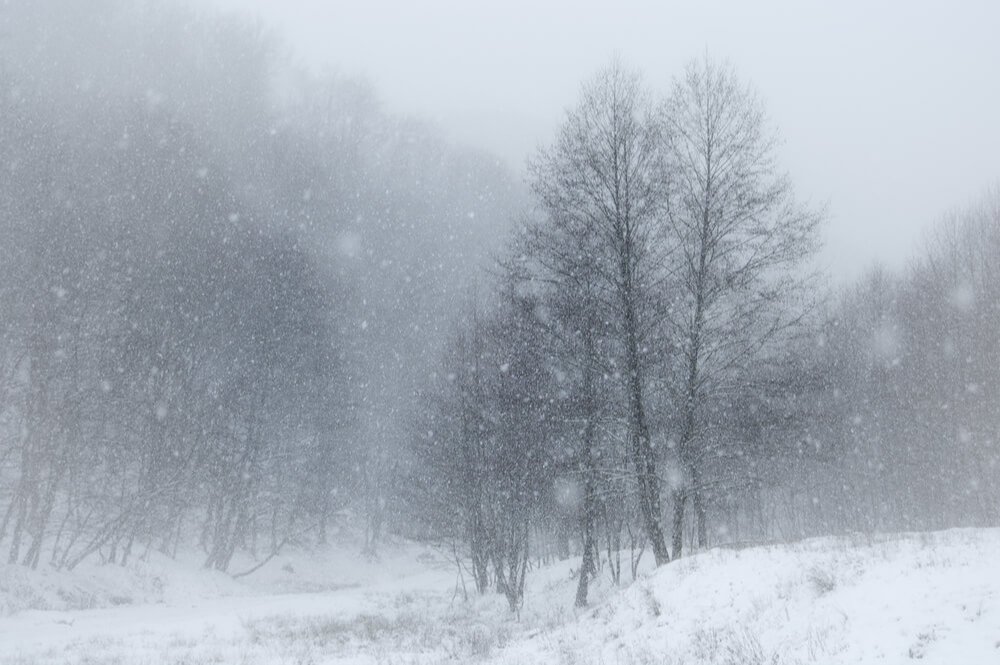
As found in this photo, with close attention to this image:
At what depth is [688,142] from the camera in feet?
47.1

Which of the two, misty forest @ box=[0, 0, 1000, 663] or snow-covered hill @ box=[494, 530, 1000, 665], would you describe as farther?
misty forest @ box=[0, 0, 1000, 663]

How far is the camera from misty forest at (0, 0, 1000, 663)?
13930 millimetres

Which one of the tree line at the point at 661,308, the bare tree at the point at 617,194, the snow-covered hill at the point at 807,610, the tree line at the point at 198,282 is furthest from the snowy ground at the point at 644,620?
the tree line at the point at 198,282

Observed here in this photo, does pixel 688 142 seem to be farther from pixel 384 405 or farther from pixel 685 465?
pixel 384 405

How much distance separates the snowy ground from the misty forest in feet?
5.51

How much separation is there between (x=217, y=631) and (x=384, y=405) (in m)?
34.4

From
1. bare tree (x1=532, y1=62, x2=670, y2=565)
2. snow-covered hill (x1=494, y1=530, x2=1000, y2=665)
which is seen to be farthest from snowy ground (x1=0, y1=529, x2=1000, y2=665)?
bare tree (x1=532, y1=62, x2=670, y2=565)

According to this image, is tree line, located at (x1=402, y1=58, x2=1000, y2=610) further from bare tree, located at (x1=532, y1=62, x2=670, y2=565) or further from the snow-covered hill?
the snow-covered hill

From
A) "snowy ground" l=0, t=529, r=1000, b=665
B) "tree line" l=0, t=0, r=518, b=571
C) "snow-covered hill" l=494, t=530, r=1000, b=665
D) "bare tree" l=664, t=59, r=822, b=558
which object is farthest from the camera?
"tree line" l=0, t=0, r=518, b=571

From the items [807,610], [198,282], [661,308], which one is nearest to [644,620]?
[807,610]

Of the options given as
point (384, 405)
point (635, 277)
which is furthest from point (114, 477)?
point (635, 277)

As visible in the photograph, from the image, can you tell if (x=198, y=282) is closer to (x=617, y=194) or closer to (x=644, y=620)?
(x=617, y=194)

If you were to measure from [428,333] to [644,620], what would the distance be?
43638mm

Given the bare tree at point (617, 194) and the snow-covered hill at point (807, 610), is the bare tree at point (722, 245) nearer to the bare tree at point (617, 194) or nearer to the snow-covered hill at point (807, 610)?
the bare tree at point (617, 194)
